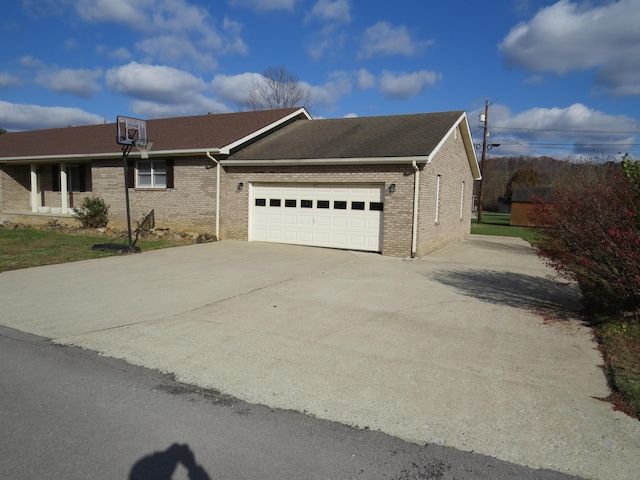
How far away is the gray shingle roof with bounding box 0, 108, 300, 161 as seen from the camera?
17.3m

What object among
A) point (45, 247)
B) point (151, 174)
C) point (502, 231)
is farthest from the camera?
point (502, 231)

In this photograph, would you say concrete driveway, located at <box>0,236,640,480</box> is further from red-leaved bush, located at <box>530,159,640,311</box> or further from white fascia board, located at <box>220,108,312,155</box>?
white fascia board, located at <box>220,108,312,155</box>

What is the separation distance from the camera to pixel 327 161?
13.8 meters

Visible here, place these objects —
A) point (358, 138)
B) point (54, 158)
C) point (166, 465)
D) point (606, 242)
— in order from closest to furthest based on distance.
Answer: point (166, 465)
point (606, 242)
point (358, 138)
point (54, 158)

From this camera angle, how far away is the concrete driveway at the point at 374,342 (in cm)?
365

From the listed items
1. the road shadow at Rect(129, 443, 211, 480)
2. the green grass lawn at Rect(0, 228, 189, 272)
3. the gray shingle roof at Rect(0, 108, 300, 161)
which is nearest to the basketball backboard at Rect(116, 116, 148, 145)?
the gray shingle roof at Rect(0, 108, 300, 161)

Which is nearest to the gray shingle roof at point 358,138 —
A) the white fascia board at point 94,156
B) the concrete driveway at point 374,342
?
the white fascia board at point 94,156

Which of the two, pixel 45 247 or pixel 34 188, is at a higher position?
pixel 34 188

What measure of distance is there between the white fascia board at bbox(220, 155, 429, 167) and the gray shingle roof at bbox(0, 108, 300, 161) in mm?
1143

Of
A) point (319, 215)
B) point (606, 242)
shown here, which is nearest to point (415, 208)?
point (319, 215)

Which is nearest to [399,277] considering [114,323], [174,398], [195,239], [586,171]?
[114,323]

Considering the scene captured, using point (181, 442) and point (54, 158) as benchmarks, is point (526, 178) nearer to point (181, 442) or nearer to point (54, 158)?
point (54, 158)

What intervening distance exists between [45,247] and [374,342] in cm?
1202

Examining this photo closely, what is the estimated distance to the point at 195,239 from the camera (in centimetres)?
1566
